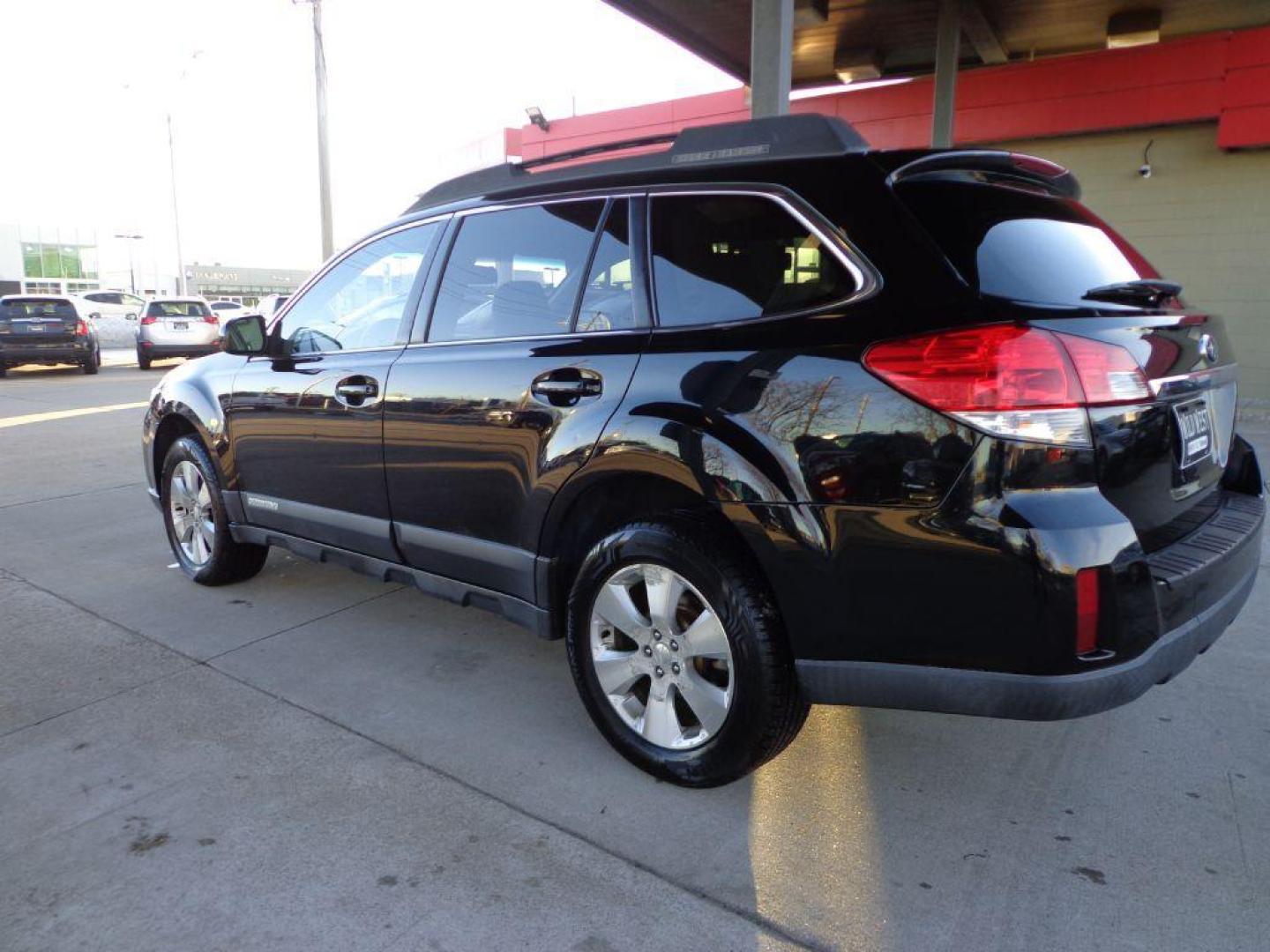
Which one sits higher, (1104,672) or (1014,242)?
(1014,242)

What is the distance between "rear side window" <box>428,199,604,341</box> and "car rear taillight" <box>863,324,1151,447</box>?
4.17 ft

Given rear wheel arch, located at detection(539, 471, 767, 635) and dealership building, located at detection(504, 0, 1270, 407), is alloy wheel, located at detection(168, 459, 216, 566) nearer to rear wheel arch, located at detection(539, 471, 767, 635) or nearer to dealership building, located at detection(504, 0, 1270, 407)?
rear wheel arch, located at detection(539, 471, 767, 635)

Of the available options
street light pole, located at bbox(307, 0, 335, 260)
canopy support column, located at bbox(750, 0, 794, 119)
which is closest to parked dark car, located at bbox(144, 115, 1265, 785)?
canopy support column, located at bbox(750, 0, 794, 119)

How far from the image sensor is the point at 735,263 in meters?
2.57

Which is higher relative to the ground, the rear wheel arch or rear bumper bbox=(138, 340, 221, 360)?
rear bumper bbox=(138, 340, 221, 360)

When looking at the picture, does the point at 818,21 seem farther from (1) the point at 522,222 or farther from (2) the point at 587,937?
(2) the point at 587,937

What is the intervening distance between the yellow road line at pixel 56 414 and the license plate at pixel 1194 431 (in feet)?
37.3

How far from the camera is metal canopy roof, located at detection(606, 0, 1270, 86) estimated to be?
11648 mm

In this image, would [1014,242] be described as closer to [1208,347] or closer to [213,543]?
[1208,347]

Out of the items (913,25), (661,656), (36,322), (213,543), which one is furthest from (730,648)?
(36,322)

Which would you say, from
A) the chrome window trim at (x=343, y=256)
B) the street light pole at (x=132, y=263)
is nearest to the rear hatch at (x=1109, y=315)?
the chrome window trim at (x=343, y=256)

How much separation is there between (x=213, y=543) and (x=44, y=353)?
53.6 feet

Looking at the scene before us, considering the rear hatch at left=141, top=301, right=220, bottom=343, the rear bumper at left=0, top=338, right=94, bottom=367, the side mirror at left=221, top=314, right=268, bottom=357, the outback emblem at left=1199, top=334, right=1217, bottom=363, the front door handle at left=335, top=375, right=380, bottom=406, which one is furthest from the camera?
the rear hatch at left=141, top=301, right=220, bottom=343

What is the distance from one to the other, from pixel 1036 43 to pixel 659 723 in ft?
49.2
